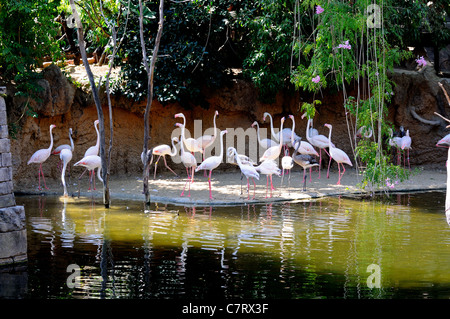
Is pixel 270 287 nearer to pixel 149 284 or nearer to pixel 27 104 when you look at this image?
pixel 149 284

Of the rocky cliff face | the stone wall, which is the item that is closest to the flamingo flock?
the rocky cliff face

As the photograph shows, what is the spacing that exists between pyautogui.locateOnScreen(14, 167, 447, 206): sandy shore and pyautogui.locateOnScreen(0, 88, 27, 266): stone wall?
13.9 feet

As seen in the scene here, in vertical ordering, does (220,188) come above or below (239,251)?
above

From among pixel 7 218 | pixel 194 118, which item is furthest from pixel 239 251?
pixel 194 118

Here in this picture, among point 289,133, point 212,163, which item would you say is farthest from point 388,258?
point 289,133

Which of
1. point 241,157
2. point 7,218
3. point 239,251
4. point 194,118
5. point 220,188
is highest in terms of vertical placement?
point 194,118

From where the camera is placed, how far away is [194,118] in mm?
15078

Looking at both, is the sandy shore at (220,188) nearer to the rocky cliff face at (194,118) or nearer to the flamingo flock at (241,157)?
the flamingo flock at (241,157)

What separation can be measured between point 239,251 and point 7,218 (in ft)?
8.74

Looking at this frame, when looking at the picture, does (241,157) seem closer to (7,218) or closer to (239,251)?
(239,251)

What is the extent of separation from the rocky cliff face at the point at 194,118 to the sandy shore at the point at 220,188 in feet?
2.05

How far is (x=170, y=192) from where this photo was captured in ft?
38.9

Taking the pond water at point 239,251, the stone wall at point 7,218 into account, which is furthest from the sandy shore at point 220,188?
the stone wall at point 7,218
